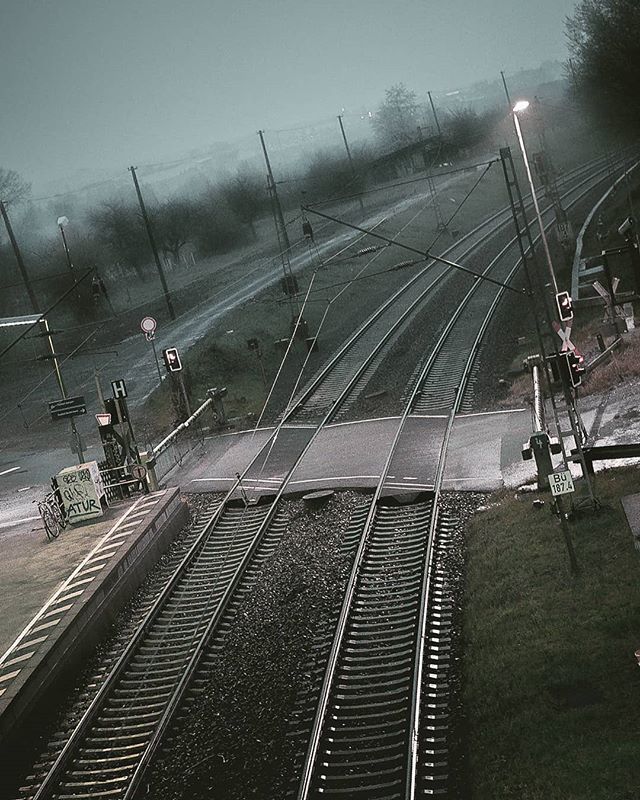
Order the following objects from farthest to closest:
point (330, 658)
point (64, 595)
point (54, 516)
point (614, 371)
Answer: point (614, 371) < point (54, 516) < point (64, 595) < point (330, 658)

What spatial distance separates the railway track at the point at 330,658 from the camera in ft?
33.8

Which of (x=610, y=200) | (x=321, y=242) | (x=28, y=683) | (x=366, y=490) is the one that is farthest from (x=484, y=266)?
(x=28, y=683)

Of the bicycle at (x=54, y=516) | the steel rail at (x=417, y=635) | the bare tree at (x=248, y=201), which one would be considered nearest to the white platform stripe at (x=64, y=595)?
the bicycle at (x=54, y=516)

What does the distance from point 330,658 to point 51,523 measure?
10828mm

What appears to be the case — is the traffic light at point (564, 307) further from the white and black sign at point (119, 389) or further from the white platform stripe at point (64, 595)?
the white and black sign at point (119, 389)

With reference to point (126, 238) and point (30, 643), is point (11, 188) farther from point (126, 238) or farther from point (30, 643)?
point (30, 643)

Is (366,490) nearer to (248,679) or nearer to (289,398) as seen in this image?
(248,679)

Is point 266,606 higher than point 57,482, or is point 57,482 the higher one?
point 57,482

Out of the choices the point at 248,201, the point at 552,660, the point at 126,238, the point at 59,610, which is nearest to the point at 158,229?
the point at 126,238

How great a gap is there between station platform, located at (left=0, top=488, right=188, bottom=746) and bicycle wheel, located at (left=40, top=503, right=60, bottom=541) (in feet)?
0.70

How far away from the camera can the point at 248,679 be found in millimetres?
12492

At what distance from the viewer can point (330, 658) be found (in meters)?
12.4

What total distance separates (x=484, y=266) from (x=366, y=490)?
2649 cm

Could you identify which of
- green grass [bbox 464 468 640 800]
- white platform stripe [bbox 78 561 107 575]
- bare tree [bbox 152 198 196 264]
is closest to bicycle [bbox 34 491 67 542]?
white platform stripe [bbox 78 561 107 575]
